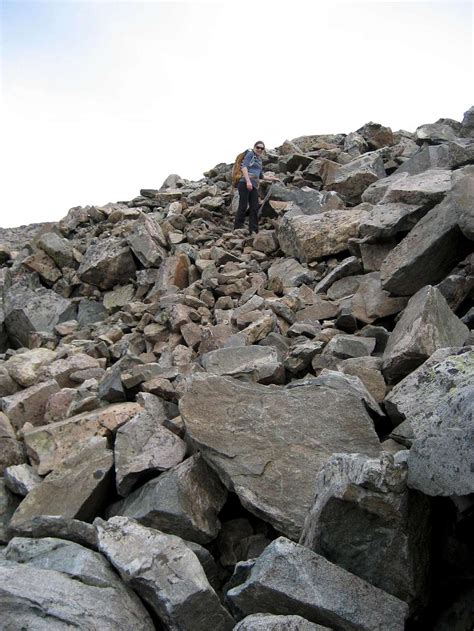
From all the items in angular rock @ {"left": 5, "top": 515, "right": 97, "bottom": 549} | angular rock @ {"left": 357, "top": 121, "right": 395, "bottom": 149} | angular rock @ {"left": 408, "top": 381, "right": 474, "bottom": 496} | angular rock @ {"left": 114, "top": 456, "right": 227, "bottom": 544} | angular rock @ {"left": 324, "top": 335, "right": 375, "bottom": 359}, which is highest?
angular rock @ {"left": 357, "top": 121, "right": 395, "bottom": 149}

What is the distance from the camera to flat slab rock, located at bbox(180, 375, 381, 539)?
4145 millimetres

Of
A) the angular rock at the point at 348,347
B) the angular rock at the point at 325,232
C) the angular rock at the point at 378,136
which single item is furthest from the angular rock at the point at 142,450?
the angular rock at the point at 378,136

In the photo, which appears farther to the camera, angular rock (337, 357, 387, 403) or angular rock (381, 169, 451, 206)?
angular rock (381, 169, 451, 206)

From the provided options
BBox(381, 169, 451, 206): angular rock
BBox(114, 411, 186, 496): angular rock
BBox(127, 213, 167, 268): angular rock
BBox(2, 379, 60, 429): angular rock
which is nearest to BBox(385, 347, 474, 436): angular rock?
BBox(114, 411, 186, 496): angular rock

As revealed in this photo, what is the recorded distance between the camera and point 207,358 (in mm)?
6895

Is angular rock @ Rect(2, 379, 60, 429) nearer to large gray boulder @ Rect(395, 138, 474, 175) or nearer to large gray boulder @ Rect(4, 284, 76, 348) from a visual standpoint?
large gray boulder @ Rect(4, 284, 76, 348)

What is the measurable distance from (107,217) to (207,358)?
1231 cm

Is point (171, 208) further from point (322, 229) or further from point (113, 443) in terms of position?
point (113, 443)

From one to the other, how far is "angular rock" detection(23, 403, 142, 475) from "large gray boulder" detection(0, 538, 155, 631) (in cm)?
199

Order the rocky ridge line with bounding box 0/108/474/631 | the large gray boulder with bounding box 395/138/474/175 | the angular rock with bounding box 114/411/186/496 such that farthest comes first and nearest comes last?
the large gray boulder with bounding box 395/138/474/175 < the angular rock with bounding box 114/411/186/496 < the rocky ridge line with bounding box 0/108/474/631

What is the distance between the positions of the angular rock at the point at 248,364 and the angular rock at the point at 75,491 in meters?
1.68

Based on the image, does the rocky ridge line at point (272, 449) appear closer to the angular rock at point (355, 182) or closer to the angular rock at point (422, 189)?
the angular rock at point (422, 189)

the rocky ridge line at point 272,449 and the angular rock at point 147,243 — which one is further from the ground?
the angular rock at point 147,243

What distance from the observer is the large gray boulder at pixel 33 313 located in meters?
12.8
